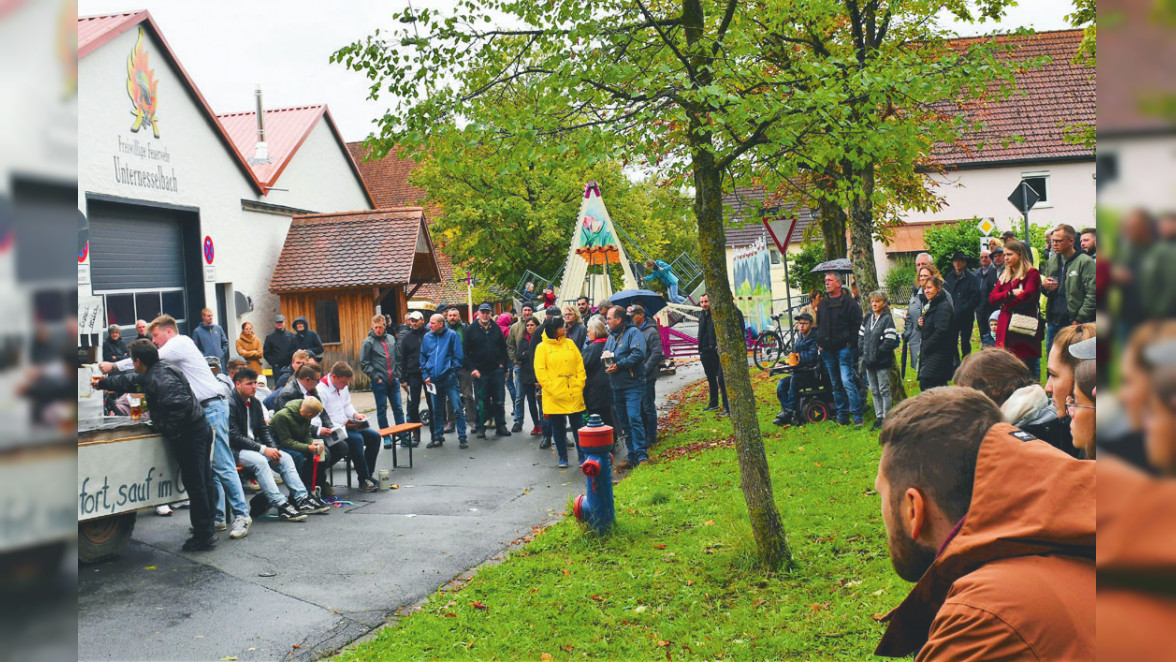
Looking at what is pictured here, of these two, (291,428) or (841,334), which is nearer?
(291,428)

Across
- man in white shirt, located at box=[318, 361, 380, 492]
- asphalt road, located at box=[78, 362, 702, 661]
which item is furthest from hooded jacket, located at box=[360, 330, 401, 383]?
asphalt road, located at box=[78, 362, 702, 661]

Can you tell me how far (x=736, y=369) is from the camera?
7082 millimetres

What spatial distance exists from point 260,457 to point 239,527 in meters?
0.99

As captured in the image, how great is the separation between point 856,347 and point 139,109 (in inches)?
587

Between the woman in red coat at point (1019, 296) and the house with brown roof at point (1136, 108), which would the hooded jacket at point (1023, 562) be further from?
the woman in red coat at point (1019, 296)

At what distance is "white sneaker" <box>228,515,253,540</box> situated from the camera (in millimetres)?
9008

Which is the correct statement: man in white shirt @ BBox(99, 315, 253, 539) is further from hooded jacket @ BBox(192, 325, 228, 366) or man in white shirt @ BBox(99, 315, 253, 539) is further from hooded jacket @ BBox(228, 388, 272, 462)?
hooded jacket @ BBox(192, 325, 228, 366)

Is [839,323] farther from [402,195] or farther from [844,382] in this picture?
[402,195]

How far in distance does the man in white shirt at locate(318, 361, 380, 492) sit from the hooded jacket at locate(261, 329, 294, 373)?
613 centimetres

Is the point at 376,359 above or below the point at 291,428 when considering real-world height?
above

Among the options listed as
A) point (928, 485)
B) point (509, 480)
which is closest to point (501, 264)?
point (509, 480)

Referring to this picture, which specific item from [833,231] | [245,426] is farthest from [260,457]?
[833,231]

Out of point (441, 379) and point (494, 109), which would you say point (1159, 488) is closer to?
point (494, 109)

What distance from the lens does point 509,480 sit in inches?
468
